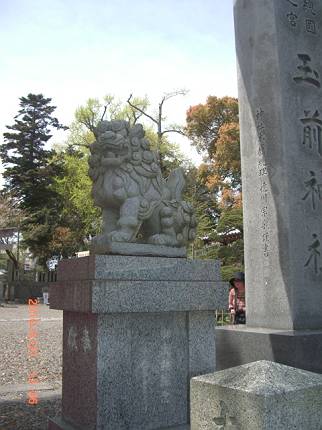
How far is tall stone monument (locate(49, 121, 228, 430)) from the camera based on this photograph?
3645 mm

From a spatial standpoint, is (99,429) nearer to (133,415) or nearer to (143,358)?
(133,415)

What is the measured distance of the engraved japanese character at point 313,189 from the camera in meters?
5.68

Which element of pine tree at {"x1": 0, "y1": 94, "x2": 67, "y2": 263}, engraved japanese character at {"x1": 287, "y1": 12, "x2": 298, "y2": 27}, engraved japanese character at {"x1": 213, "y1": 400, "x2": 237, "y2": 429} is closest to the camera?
engraved japanese character at {"x1": 213, "y1": 400, "x2": 237, "y2": 429}

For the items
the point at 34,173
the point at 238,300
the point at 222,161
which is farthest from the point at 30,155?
the point at 238,300

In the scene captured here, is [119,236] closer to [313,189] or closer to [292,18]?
[313,189]

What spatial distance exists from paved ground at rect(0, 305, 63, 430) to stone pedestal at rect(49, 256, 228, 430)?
112 centimetres

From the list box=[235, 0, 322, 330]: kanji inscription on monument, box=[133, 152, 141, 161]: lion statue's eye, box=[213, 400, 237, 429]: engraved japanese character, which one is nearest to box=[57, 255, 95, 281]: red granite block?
box=[133, 152, 141, 161]: lion statue's eye

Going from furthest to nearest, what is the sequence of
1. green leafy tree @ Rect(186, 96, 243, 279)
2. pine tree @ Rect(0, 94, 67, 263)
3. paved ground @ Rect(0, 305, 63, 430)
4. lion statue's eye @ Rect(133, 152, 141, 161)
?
pine tree @ Rect(0, 94, 67, 263) < green leafy tree @ Rect(186, 96, 243, 279) < paved ground @ Rect(0, 305, 63, 430) < lion statue's eye @ Rect(133, 152, 141, 161)

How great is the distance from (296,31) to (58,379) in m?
6.36

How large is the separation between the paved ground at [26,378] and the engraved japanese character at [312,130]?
14.9 feet

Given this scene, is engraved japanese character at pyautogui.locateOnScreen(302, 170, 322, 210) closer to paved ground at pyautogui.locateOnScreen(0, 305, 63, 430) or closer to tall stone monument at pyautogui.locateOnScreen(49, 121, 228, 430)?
tall stone monument at pyautogui.locateOnScreen(49, 121, 228, 430)

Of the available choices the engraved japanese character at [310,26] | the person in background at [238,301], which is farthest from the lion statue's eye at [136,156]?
the person in background at [238,301]

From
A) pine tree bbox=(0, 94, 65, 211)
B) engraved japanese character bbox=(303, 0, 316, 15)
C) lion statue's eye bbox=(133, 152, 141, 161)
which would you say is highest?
pine tree bbox=(0, 94, 65, 211)

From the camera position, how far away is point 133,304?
369 centimetres
